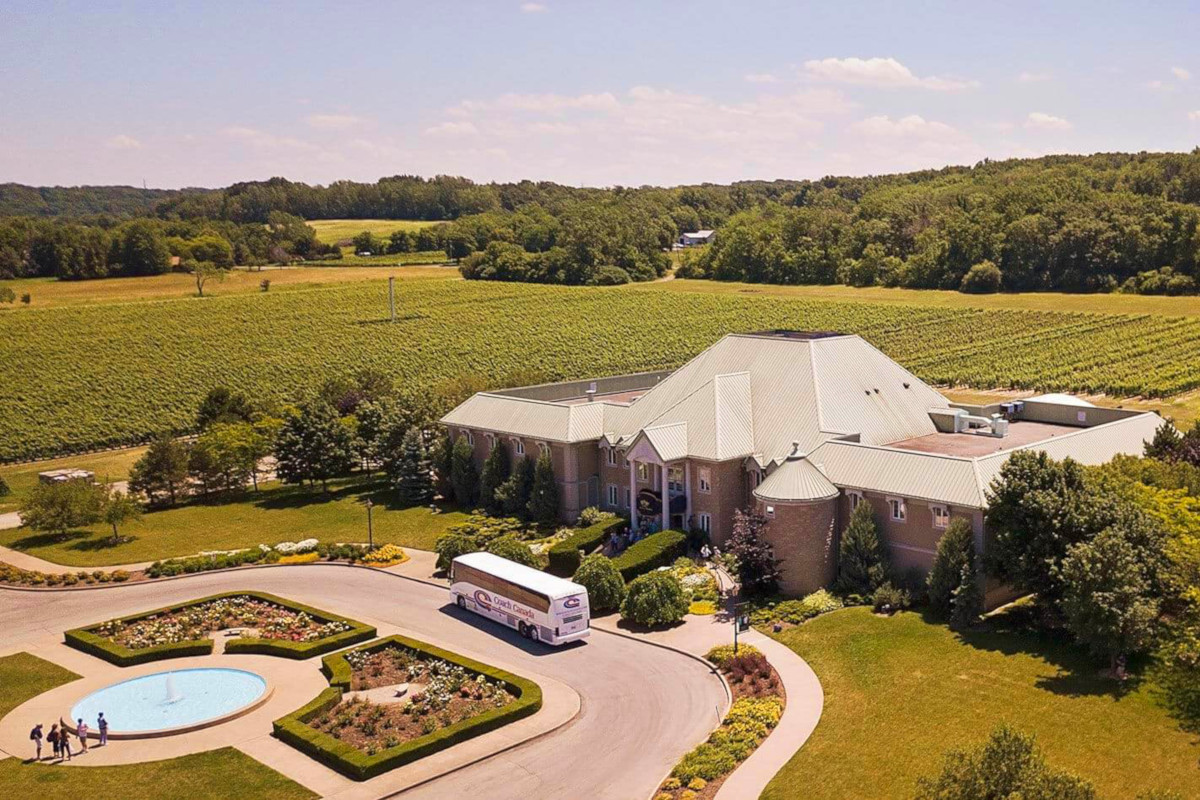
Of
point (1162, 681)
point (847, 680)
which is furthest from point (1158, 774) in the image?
point (847, 680)

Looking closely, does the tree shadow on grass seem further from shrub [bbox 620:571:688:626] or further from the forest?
the forest

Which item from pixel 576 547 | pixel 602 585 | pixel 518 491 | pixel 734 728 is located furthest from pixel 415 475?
pixel 734 728

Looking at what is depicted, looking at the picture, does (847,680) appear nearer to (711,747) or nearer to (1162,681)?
(711,747)

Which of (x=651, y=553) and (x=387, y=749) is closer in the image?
(x=387, y=749)

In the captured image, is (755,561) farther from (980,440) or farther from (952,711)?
(980,440)

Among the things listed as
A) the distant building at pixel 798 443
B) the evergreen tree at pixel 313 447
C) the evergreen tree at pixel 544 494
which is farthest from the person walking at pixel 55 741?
the evergreen tree at pixel 313 447

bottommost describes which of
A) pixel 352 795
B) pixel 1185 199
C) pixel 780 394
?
pixel 352 795

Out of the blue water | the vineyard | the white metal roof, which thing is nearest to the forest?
the vineyard
